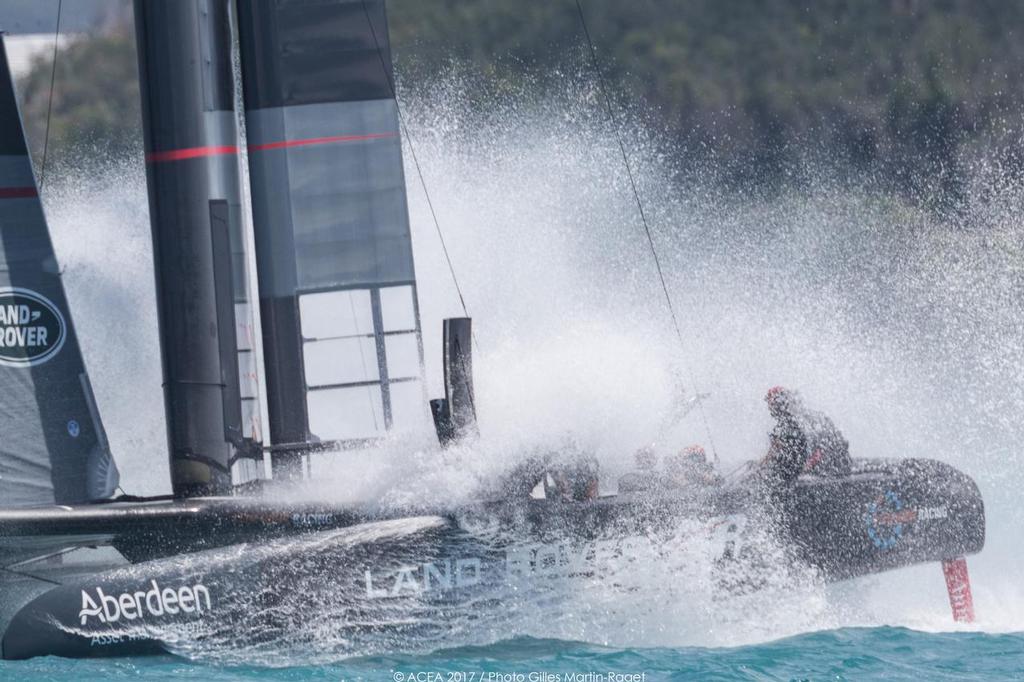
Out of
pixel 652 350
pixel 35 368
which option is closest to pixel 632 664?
pixel 652 350

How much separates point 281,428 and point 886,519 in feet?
8.56

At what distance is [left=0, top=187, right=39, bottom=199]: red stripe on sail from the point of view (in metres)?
6.57

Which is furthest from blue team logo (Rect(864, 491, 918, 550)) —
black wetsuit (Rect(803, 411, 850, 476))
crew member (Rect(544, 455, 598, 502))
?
crew member (Rect(544, 455, 598, 502))

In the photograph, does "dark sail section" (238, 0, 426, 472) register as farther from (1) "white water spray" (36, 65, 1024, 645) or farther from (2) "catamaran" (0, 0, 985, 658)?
(1) "white water spray" (36, 65, 1024, 645)

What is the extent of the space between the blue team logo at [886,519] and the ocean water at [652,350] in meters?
0.21

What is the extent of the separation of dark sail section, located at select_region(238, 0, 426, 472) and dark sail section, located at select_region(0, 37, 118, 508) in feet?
2.69

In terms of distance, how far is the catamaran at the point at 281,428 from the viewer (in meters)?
5.79

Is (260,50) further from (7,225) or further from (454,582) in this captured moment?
(454,582)

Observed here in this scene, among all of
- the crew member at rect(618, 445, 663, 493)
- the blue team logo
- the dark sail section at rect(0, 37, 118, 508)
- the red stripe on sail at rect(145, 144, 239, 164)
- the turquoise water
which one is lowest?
the turquoise water

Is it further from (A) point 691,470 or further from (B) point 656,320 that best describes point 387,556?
(B) point 656,320

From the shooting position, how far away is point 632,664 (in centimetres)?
545

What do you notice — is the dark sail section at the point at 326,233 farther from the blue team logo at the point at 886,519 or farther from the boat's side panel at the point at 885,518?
the blue team logo at the point at 886,519

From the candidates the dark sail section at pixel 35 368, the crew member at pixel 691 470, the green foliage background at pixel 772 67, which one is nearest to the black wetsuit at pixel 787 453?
the crew member at pixel 691 470

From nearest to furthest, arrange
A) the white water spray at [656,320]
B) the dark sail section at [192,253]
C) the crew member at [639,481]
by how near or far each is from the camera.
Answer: the crew member at [639,481], the white water spray at [656,320], the dark sail section at [192,253]
